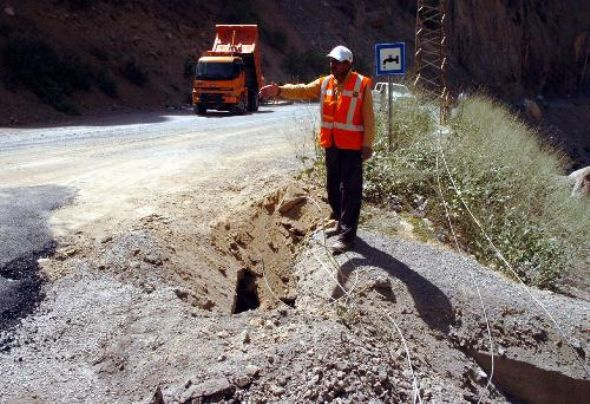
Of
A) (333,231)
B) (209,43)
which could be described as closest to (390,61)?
(333,231)

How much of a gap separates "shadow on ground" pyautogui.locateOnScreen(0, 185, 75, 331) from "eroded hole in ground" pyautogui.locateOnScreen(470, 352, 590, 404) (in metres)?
3.77

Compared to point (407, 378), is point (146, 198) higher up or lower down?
higher up

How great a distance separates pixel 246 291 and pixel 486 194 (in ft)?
12.3

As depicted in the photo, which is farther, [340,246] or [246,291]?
[246,291]

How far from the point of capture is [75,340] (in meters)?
4.99

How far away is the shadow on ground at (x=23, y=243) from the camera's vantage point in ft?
17.6

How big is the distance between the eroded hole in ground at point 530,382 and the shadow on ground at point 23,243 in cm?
377

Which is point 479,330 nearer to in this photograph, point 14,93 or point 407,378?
point 407,378

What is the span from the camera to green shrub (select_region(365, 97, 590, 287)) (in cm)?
854

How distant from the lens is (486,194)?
9.27 m

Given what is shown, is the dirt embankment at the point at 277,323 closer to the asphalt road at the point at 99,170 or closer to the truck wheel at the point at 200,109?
the asphalt road at the point at 99,170

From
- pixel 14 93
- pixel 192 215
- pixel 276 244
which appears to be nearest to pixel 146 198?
pixel 192 215

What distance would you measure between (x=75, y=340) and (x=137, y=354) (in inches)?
20.4

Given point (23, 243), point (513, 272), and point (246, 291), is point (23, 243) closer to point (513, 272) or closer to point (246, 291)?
point (246, 291)
